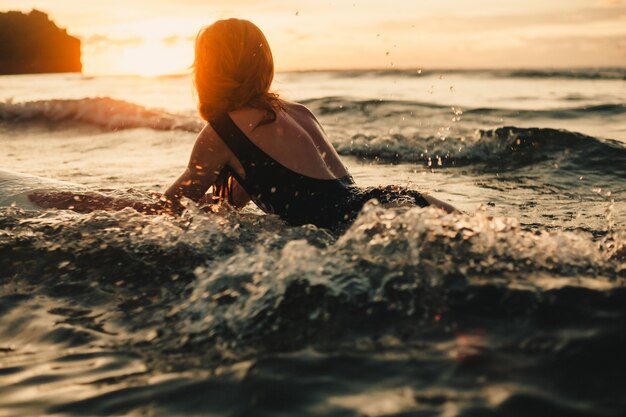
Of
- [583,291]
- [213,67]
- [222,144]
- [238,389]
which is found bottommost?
[238,389]

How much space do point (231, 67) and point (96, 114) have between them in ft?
38.3

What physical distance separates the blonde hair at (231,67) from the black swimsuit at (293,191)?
112mm

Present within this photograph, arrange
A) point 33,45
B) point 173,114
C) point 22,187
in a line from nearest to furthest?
point 22,187 < point 173,114 < point 33,45

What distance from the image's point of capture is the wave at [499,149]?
8175 millimetres

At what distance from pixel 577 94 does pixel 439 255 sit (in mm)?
17038

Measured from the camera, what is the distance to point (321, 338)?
2.46 metres

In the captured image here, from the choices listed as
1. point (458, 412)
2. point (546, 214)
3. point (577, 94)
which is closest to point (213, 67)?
point (458, 412)

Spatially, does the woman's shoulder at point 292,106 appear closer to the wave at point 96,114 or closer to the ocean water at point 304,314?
the ocean water at point 304,314

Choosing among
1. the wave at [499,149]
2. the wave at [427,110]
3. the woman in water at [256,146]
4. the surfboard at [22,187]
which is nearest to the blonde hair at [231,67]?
the woman in water at [256,146]

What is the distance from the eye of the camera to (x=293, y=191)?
359cm

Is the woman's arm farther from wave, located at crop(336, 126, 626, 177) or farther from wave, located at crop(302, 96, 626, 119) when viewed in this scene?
wave, located at crop(302, 96, 626, 119)

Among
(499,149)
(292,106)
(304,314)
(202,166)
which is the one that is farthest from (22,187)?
(499,149)

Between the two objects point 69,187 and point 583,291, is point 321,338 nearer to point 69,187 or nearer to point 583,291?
point 583,291

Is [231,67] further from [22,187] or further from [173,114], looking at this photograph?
[173,114]
